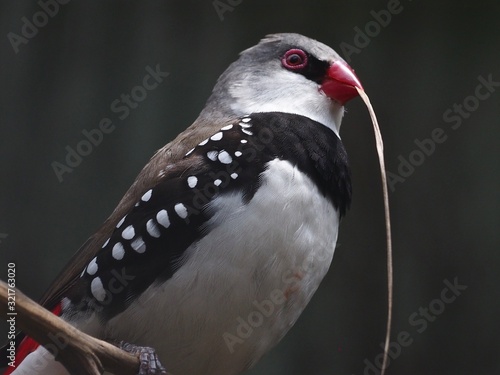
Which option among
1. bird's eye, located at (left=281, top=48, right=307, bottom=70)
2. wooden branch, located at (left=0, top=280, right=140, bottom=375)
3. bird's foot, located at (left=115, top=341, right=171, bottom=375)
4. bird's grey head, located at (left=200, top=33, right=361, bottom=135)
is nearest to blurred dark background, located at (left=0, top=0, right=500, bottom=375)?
bird's grey head, located at (left=200, top=33, right=361, bottom=135)

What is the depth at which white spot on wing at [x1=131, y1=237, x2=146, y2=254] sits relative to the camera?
7.41 feet

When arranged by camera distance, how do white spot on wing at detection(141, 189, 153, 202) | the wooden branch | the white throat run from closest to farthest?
the wooden branch
white spot on wing at detection(141, 189, 153, 202)
the white throat

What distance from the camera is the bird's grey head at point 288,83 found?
2.59 m

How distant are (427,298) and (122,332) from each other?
1690mm

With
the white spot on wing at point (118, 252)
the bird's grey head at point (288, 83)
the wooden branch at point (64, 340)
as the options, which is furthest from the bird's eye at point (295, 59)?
the wooden branch at point (64, 340)

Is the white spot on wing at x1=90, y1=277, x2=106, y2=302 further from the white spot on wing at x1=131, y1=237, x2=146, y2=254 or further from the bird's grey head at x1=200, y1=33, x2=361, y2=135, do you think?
the bird's grey head at x1=200, y1=33, x2=361, y2=135

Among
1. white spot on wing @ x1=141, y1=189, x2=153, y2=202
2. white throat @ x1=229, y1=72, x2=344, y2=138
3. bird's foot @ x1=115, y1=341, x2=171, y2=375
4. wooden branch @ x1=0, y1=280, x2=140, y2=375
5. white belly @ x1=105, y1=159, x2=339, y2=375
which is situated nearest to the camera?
wooden branch @ x1=0, y1=280, x2=140, y2=375

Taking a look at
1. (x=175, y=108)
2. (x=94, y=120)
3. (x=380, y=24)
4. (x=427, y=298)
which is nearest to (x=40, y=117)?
(x=94, y=120)

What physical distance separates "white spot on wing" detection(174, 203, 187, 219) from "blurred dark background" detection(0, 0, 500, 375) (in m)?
1.24

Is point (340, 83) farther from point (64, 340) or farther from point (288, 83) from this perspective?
point (64, 340)

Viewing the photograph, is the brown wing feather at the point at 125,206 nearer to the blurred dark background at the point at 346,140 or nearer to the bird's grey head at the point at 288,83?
the bird's grey head at the point at 288,83

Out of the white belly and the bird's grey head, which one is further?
the bird's grey head

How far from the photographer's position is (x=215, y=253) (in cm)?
222

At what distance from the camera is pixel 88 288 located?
227 centimetres
